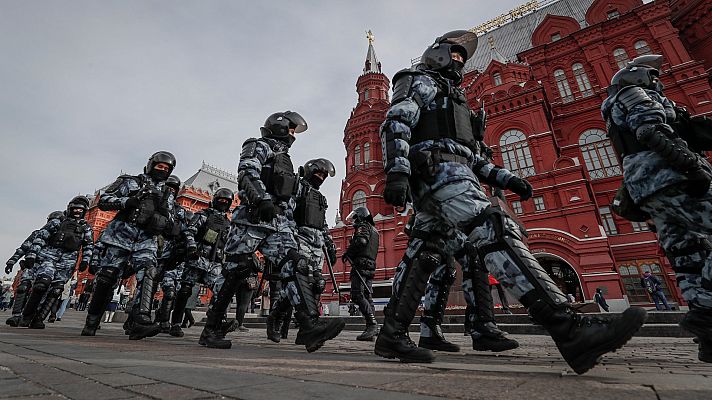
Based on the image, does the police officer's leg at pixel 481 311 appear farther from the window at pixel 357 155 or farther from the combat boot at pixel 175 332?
the window at pixel 357 155

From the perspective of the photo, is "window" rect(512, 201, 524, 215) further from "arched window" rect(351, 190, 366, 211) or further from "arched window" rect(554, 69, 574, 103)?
"arched window" rect(351, 190, 366, 211)

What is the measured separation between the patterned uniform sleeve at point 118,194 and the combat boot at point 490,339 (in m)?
4.81

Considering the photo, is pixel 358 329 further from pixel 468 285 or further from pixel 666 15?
pixel 666 15

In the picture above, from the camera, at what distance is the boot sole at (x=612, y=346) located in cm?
148

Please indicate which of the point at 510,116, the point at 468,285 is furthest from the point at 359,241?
the point at 510,116

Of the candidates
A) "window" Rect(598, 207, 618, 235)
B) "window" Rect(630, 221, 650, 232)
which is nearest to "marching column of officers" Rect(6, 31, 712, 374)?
"window" Rect(598, 207, 618, 235)

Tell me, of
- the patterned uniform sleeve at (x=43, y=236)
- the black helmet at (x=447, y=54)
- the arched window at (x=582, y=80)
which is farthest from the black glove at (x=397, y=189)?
the arched window at (x=582, y=80)

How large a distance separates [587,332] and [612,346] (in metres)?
0.10

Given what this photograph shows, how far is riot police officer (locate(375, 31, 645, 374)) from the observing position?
65.0 inches

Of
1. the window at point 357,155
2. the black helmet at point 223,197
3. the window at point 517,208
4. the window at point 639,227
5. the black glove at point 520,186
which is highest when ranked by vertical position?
the window at point 357,155

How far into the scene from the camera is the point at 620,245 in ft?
54.9

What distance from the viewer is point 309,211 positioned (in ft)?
16.9

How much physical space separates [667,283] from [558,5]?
26.7 meters

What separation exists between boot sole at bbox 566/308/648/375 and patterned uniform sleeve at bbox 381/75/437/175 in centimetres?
145
